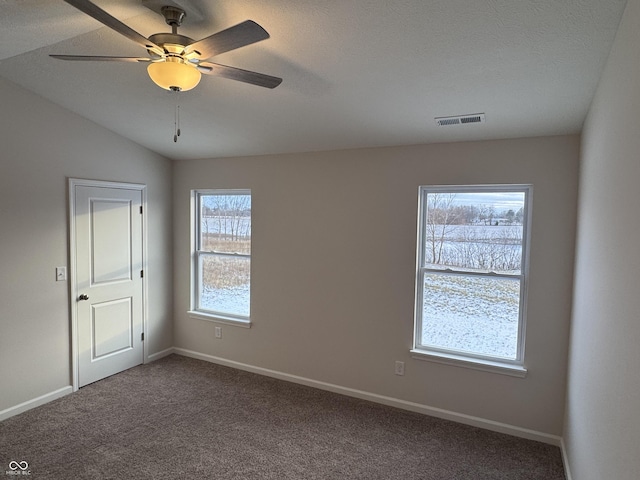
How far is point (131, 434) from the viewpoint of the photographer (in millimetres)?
2975

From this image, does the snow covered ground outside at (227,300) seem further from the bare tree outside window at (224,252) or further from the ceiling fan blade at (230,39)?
the ceiling fan blade at (230,39)

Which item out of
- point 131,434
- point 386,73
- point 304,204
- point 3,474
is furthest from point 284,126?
point 3,474

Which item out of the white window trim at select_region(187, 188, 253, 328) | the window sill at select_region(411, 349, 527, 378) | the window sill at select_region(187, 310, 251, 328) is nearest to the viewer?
the window sill at select_region(411, 349, 527, 378)

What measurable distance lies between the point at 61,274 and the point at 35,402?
110 cm

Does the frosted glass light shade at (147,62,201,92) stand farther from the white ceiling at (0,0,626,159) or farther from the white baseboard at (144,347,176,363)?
the white baseboard at (144,347,176,363)

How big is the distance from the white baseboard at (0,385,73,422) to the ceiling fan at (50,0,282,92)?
2.93m

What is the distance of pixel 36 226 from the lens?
10.9ft

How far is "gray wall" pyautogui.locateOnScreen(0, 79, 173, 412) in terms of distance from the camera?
313cm

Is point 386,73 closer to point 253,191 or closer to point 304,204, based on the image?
point 304,204

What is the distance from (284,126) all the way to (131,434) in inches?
A: 107

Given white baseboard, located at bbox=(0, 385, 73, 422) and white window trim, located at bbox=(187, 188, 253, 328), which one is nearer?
white baseboard, located at bbox=(0, 385, 73, 422)

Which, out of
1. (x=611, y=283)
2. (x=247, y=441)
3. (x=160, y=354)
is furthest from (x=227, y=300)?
(x=611, y=283)

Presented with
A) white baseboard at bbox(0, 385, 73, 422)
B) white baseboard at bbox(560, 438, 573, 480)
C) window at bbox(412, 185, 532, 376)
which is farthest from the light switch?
white baseboard at bbox(560, 438, 573, 480)
